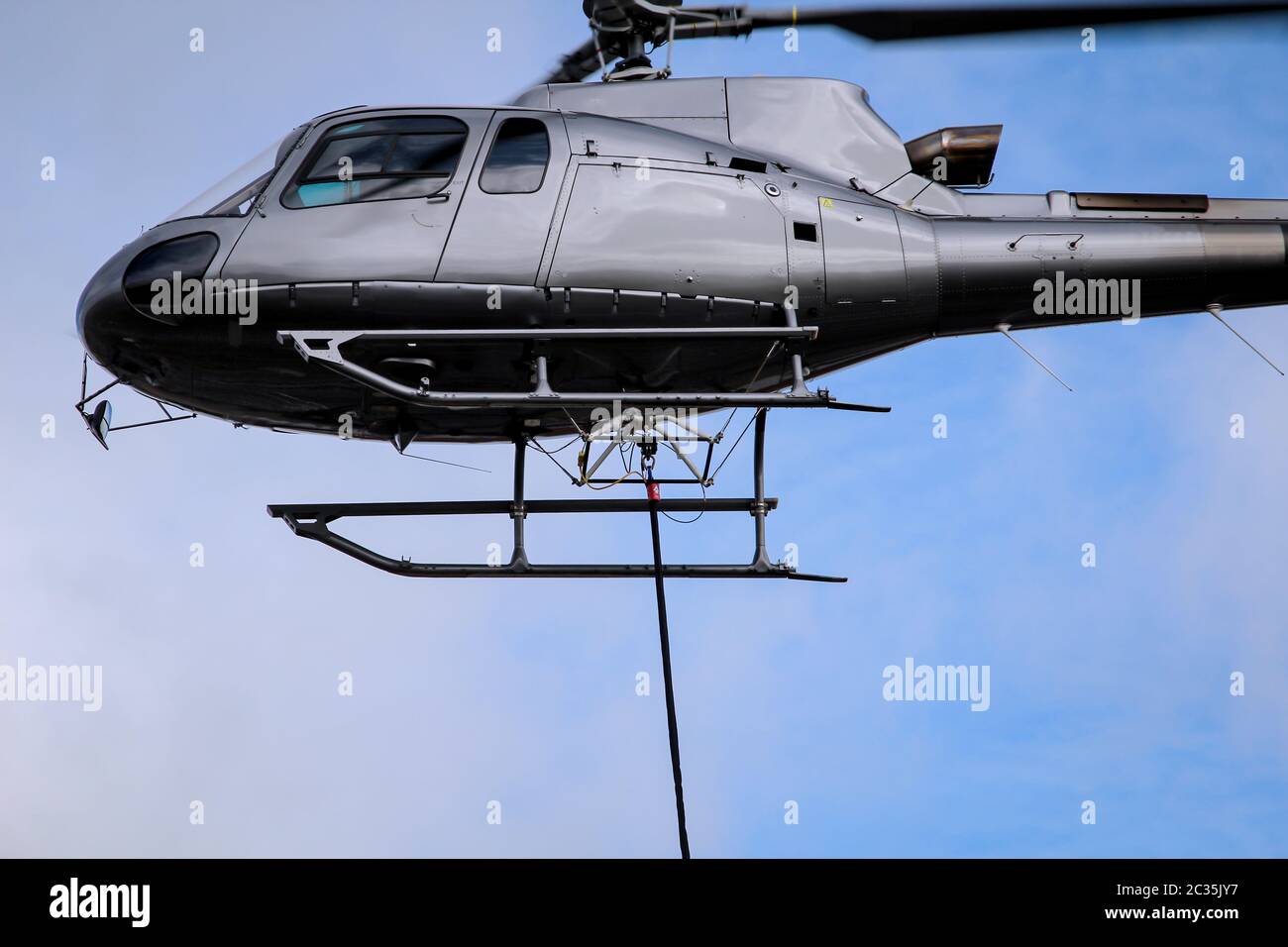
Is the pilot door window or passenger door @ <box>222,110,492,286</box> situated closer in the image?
passenger door @ <box>222,110,492,286</box>

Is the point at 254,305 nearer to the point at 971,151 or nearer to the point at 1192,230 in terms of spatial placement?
the point at 971,151

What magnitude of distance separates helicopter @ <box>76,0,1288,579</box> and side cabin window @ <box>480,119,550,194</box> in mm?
24

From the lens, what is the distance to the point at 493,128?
13648mm

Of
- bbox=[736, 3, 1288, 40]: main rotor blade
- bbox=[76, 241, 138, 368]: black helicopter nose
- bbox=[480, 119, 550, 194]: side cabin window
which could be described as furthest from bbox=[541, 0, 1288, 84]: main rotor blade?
bbox=[76, 241, 138, 368]: black helicopter nose

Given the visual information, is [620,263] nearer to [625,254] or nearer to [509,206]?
[625,254]

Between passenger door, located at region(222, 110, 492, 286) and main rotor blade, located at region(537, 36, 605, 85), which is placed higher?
main rotor blade, located at region(537, 36, 605, 85)

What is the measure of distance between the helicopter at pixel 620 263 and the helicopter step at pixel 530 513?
0.03m

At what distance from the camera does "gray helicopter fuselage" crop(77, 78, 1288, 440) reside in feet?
43.3

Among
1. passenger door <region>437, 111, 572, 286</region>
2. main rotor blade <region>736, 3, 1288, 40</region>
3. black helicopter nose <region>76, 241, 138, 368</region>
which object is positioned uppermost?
main rotor blade <region>736, 3, 1288, 40</region>

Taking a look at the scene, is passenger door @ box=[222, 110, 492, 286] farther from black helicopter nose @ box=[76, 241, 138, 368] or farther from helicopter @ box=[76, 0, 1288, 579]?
black helicopter nose @ box=[76, 241, 138, 368]

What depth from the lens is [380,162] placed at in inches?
532

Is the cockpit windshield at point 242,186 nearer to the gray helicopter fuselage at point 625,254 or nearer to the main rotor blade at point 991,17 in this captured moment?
the gray helicopter fuselage at point 625,254

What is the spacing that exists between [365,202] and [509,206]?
1.21 m
